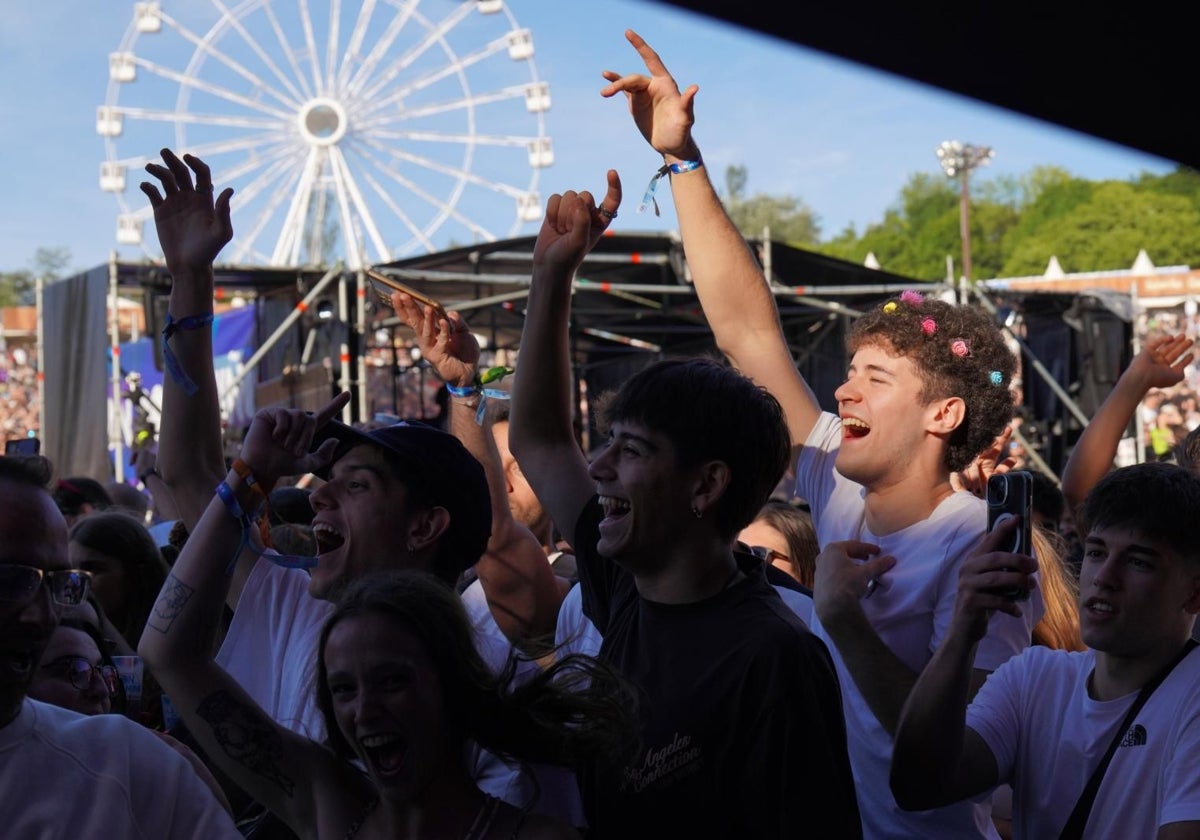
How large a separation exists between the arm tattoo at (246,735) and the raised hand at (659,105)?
1.45 metres

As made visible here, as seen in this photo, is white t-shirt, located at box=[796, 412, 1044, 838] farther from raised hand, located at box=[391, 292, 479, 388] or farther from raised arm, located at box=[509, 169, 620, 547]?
raised hand, located at box=[391, 292, 479, 388]

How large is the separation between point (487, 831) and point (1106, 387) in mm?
11886

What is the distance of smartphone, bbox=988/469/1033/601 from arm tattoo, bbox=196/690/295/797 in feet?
3.37

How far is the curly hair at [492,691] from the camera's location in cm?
199

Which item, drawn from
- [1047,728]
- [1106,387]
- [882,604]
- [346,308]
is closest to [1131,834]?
[1047,728]

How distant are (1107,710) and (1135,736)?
77 millimetres

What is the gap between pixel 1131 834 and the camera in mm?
2277

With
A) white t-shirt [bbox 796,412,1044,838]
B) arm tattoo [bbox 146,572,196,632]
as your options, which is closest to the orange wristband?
arm tattoo [bbox 146,572,196,632]

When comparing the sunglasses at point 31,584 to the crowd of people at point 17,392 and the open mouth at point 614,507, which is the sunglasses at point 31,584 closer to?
the open mouth at point 614,507

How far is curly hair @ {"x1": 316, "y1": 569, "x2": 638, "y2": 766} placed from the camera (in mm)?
1994

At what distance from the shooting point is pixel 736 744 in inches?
76.8

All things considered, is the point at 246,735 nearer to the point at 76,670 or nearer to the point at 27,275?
the point at 76,670

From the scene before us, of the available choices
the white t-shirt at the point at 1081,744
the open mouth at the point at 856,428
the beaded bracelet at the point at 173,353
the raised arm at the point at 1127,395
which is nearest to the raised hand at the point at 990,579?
the white t-shirt at the point at 1081,744

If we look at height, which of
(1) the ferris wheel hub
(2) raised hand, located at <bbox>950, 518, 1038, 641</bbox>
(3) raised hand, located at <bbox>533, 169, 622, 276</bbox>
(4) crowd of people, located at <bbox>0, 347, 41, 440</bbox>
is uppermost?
(1) the ferris wheel hub
